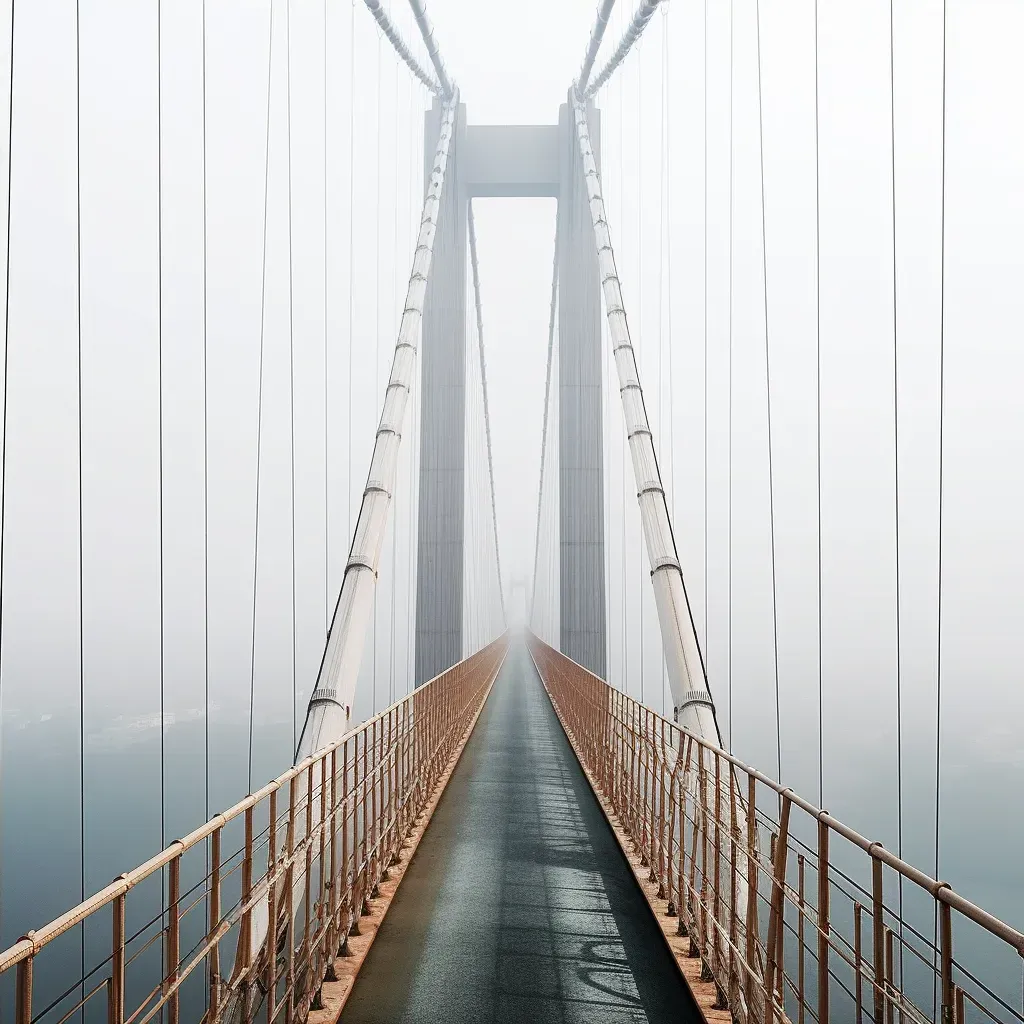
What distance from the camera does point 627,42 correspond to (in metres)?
20.3

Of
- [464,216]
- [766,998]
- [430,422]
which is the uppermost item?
[464,216]

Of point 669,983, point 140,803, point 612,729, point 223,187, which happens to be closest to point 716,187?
point 223,187

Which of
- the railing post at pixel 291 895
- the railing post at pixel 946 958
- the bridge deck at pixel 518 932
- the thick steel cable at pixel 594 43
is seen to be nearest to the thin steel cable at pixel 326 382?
the thick steel cable at pixel 594 43

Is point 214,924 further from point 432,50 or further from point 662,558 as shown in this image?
point 432,50

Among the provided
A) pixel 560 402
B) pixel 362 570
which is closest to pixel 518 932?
pixel 362 570

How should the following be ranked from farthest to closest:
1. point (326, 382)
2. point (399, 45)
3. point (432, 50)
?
point (432, 50) → point (399, 45) → point (326, 382)

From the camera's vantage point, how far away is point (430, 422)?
866 inches

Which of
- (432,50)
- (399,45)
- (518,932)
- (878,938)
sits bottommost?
(518,932)

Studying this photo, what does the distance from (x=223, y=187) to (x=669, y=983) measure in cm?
948

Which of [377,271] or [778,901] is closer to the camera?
[778,901]

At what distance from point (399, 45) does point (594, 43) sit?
4641mm

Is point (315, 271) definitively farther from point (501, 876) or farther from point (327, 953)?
point (327, 953)

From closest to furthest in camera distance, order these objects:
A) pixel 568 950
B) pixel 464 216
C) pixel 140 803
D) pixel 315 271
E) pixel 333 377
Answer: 1. pixel 568 950
2. pixel 315 271
3. pixel 333 377
4. pixel 464 216
5. pixel 140 803

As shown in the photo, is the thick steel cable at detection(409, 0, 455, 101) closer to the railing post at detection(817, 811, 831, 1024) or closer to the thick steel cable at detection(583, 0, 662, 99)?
the thick steel cable at detection(583, 0, 662, 99)
